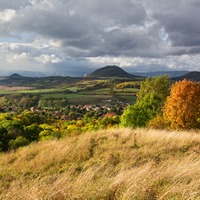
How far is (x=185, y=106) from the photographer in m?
34.9

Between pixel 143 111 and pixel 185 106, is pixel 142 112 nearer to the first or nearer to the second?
pixel 143 111

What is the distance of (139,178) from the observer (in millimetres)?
5562

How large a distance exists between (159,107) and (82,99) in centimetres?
12818

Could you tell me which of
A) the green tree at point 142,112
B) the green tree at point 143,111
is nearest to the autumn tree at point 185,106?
the green tree at point 143,111

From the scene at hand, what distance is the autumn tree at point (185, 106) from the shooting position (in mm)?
35062

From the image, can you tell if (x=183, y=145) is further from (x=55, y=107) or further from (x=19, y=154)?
(x=55, y=107)

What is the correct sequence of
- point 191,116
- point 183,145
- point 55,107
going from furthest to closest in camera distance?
1. point 55,107
2. point 191,116
3. point 183,145

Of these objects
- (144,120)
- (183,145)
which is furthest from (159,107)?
(183,145)

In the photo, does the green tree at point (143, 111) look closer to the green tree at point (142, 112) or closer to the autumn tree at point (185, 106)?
the green tree at point (142, 112)

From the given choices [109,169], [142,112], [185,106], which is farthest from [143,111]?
[109,169]

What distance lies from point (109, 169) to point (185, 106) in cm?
2902

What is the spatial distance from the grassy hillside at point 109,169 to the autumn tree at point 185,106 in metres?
21.6

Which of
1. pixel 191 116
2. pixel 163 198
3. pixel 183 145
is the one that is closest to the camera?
pixel 163 198

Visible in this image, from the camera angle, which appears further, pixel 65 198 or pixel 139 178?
pixel 139 178
